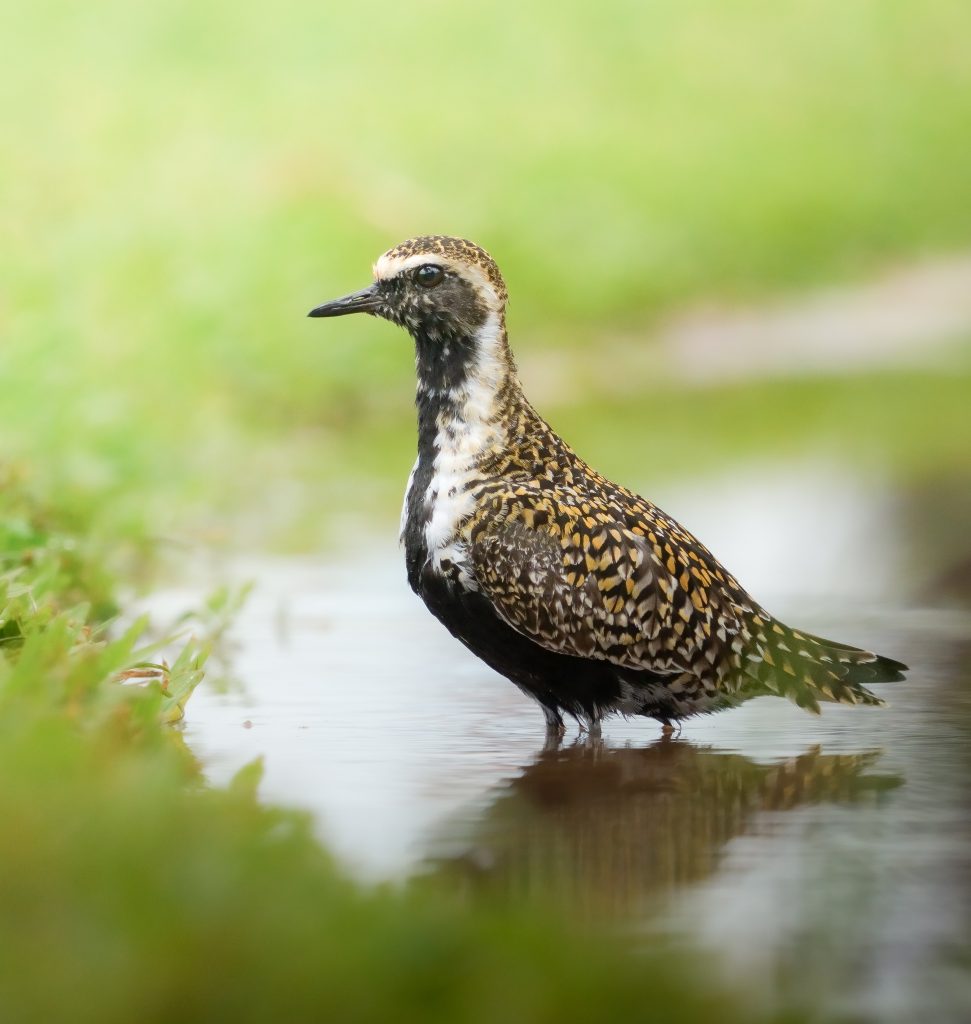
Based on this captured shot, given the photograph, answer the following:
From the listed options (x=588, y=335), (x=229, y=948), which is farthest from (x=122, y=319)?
(x=229, y=948)

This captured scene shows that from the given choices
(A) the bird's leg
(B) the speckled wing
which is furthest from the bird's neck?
(A) the bird's leg

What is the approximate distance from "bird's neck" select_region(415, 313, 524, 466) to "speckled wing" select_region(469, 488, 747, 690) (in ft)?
0.86

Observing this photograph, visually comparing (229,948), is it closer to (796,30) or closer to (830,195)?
(830,195)

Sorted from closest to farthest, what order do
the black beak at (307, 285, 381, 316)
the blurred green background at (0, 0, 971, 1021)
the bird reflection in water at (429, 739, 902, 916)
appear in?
the blurred green background at (0, 0, 971, 1021)
the bird reflection in water at (429, 739, 902, 916)
the black beak at (307, 285, 381, 316)

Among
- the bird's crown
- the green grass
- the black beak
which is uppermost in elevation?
the green grass

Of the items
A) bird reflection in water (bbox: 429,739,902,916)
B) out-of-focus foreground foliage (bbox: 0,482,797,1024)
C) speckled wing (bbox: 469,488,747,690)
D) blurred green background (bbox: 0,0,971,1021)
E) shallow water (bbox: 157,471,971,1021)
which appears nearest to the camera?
out-of-focus foreground foliage (bbox: 0,482,797,1024)

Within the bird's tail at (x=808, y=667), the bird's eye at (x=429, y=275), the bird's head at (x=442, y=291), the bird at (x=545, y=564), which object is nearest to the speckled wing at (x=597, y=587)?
the bird at (x=545, y=564)

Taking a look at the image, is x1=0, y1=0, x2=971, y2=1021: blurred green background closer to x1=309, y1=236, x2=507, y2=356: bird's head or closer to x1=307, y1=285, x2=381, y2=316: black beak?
x1=307, y1=285, x2=381, y2=316: black beak

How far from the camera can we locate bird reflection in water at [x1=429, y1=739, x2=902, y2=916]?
5547mm

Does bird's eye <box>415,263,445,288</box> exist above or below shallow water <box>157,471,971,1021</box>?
above

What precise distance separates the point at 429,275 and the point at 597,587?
3.89 feet

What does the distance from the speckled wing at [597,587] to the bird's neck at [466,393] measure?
0.86 feet

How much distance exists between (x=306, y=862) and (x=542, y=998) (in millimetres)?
711

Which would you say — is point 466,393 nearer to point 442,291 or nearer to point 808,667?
point 442,291
